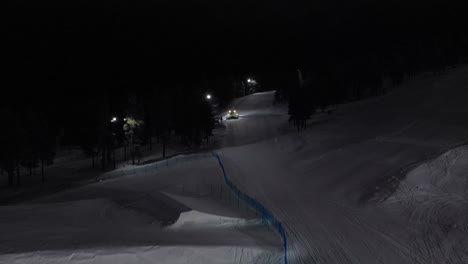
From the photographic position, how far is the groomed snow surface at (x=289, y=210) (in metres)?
16.9

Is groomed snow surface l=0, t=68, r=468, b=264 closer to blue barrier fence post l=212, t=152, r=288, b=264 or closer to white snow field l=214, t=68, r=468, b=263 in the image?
white snow field l=214, t=68, r=468, b=263

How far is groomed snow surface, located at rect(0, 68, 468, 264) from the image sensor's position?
55.4 ft

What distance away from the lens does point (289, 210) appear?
26.0 meters

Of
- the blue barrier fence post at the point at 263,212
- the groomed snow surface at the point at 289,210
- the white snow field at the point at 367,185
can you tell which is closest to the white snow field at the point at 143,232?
the groomed snow surface at the point at 289,210

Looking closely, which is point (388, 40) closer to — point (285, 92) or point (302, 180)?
point (285, 92)

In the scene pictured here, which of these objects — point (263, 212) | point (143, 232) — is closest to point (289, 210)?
point (263, 212)

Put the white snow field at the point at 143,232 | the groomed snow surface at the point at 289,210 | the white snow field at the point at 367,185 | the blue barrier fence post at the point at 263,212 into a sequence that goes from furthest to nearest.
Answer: the blue barrier fence post at the point at 263,212
the white snow field at the point at 367,185
the groomed snow surface at the point at 289,210
the white snow field at the point at 143,232

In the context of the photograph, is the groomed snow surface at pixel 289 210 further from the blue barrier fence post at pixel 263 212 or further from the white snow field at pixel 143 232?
the blue barrier fence post at pixel 263 212

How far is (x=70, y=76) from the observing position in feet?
600

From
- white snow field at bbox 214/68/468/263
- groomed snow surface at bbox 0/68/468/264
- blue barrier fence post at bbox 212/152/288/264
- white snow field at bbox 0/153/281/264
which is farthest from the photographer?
blue barrier fence post at bbox 212/152/288/264

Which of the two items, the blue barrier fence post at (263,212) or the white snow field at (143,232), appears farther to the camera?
the blue barrier fence post at (263,212)

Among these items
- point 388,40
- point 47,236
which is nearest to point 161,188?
point 47,236

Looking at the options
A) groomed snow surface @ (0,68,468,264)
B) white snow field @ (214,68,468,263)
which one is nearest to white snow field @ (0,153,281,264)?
groomed snow surface @ (0,68,468,264)

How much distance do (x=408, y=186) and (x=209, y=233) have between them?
46.3 feet
